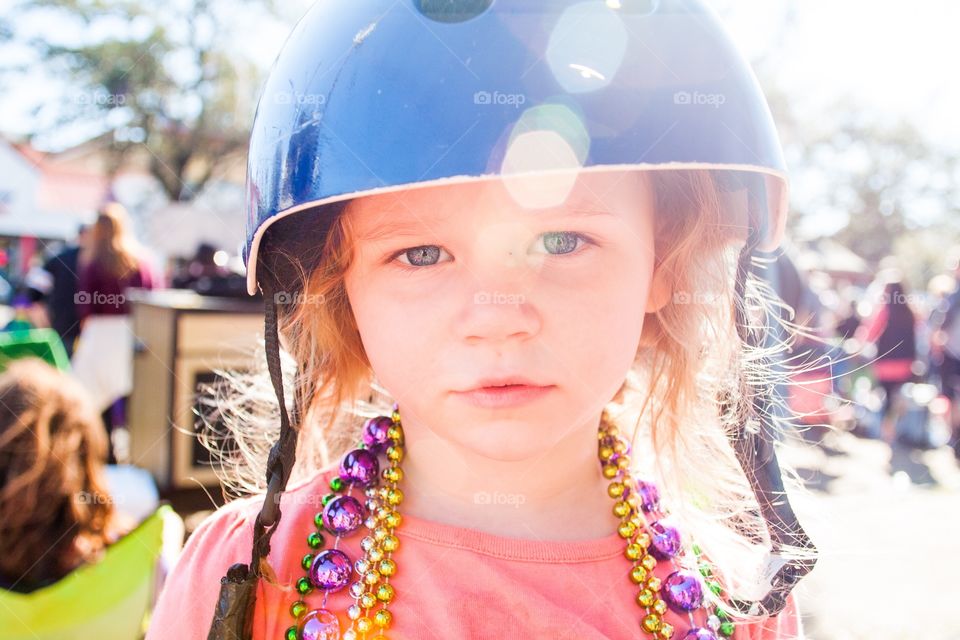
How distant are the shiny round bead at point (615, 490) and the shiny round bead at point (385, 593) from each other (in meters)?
0.42

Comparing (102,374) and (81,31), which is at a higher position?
(81,31)

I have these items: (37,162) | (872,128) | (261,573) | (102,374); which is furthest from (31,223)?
(872,128)

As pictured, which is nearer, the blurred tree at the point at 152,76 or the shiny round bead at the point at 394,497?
the shiny round bead at the point at 394,497

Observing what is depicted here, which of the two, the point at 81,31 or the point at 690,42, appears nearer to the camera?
the point at 690,42

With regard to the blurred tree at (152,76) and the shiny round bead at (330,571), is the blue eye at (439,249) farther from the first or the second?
the blurred tree at (152,76)

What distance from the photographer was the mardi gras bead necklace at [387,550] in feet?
3.42

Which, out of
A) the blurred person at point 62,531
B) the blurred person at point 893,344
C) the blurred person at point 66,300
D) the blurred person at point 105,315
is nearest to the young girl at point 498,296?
the blurred person at point 62,531

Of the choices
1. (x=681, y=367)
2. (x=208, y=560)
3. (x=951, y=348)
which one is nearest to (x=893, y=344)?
(x=951, y=348)

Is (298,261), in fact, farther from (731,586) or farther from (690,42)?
(731,586)

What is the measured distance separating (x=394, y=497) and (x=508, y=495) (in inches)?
7.2

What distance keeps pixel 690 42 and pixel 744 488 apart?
2.87 feet

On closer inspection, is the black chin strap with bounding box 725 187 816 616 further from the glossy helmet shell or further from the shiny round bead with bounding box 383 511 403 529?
the shiny round bead with bounding box 383 511 403 529

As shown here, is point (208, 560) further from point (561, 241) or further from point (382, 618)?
→ point (561, 241)

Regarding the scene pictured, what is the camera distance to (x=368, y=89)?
0.98m
